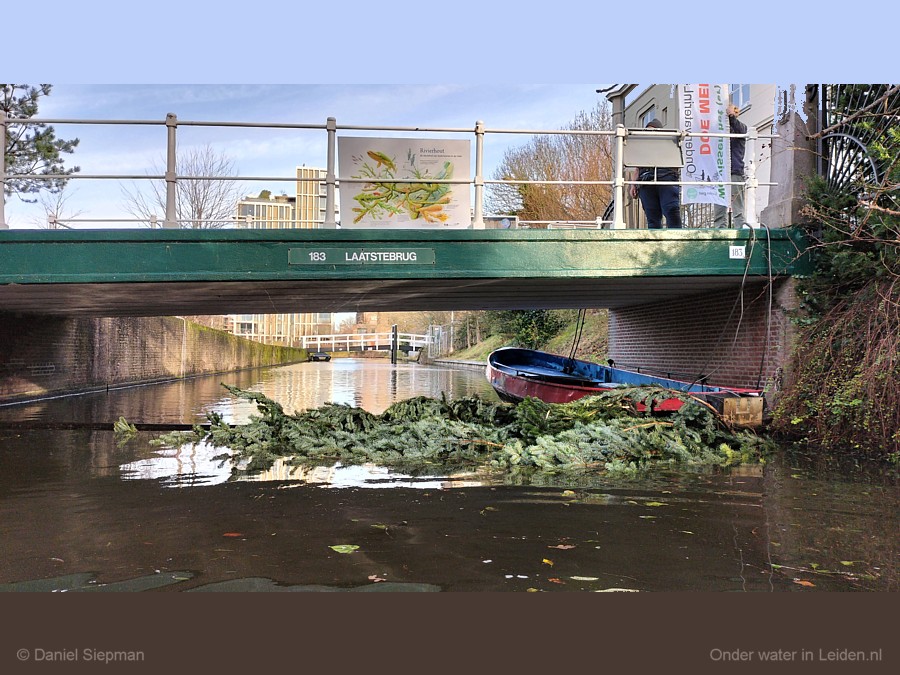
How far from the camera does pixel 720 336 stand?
1215cm

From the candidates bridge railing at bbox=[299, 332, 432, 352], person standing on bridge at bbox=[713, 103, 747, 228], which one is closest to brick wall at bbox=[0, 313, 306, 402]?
person standing on bridge at bbox=[713, 103, 747, 228]

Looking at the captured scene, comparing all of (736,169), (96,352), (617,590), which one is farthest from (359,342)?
(617,590)

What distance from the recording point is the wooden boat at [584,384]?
9773 millimetres

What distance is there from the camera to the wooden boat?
385 inches

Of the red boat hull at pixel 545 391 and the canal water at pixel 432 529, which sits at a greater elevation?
the red boat hull at pixel 545 391

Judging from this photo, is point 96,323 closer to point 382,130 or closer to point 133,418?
point 133,418

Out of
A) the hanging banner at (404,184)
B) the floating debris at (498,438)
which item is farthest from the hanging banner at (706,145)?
the floating debris at (498,438)

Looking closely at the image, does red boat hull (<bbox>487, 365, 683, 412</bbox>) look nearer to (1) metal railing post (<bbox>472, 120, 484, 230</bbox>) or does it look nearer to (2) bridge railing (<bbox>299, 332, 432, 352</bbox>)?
(1) metal railing post (<bbox>472, 120, 484, 230</bbox>)

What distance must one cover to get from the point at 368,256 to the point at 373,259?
0.26 feet

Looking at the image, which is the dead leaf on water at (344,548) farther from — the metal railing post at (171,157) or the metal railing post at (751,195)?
the metal railing post at (751,195)

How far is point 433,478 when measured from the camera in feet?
22.6

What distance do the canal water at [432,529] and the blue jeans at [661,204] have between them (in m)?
4.60

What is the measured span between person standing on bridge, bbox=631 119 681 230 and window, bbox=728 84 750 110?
11118mm

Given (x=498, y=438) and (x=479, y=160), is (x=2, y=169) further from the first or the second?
(x=498, y=438)
